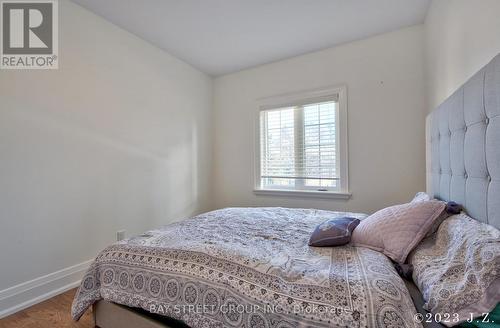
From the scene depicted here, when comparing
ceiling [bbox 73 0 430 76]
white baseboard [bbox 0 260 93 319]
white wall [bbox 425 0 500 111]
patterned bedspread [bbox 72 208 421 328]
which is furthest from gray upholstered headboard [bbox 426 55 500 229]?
white baseboard [bbox 0 260 93 319]

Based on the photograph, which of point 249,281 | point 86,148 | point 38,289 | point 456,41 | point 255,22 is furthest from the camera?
point 255,22

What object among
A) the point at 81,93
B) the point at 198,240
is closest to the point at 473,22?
the point at 198,240

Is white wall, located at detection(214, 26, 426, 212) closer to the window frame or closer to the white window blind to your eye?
the window frame

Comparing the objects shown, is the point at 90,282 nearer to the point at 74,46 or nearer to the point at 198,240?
the point at 198,240

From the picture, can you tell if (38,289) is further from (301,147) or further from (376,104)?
(376,104)

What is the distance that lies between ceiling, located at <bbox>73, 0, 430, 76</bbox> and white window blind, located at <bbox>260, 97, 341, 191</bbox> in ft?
2.47

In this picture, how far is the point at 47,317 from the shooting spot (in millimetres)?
1671

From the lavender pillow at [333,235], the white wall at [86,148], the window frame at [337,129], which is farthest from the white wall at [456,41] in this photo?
the white wall at [86,148]

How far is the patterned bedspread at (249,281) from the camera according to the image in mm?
812

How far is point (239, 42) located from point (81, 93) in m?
1.71

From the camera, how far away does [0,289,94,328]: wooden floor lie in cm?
158

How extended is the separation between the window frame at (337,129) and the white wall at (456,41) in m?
0.82

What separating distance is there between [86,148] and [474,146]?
277 centimetres

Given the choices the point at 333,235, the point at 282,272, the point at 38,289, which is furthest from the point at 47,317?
the point at 333,235
